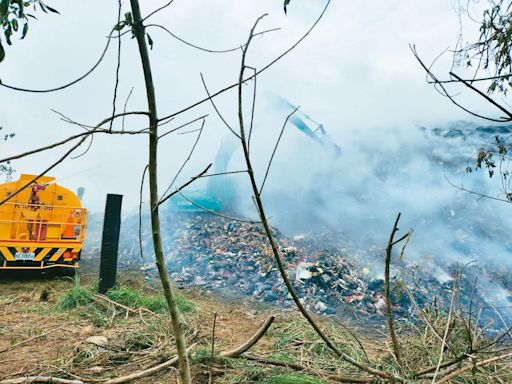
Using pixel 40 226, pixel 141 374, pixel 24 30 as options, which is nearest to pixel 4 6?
pixel 24 30

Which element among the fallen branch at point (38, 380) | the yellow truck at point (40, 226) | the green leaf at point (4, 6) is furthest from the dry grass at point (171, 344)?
the green leaf at point (4, 6)

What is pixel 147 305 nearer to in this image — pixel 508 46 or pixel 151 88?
pixel 151 88

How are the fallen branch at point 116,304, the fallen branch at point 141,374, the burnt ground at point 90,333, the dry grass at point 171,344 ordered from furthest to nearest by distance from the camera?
the fallen branch at point 116,304
the burnt ground at point 90,333
the dry grass at point 171,344
the fallen branch at point 141,374

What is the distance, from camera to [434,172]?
10617 mm

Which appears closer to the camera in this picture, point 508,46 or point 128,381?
point 128,381

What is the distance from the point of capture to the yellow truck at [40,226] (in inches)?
247

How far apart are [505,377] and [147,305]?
→ 151 inches

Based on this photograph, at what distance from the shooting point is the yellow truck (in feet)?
20.6

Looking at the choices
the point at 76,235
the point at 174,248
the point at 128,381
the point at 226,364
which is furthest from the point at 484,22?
the point at 174,248

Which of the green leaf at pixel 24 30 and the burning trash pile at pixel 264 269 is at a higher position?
the green leaf at pixel 24 30

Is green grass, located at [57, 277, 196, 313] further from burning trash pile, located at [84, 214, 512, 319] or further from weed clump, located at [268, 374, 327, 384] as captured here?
weed clump, located at [268, 374, 327, 384]

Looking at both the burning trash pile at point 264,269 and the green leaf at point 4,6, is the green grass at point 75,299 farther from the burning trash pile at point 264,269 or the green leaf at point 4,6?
the green leaf at point 4,6

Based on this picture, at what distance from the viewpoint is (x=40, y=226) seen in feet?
21.3

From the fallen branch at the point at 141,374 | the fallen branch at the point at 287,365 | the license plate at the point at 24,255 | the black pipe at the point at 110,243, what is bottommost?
the fallen branch at the point at 141,374
